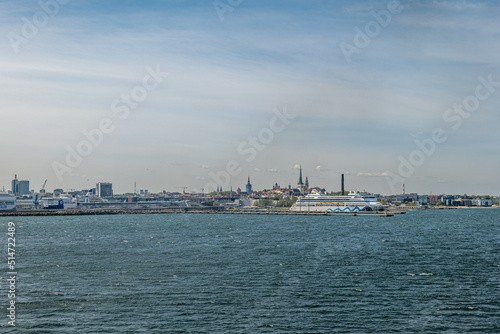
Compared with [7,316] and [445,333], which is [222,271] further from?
[445,333]

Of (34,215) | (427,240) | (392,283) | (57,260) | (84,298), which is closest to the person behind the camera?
(84,298)

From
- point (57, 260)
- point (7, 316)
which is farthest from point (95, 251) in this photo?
point (7, 316)

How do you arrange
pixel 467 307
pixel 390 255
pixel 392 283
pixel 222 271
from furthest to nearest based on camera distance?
pixel 390 255
pixel 222 271
pixel 392 283
pixel 467 307

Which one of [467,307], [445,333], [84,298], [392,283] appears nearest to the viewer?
[445,333]

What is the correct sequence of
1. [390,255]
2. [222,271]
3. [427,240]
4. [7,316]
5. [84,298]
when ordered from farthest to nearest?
[427,240], [390,255], [222,271], [84,298], [7,316]

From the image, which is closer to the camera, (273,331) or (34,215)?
(273,331)

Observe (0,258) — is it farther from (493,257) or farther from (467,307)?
(493,257)

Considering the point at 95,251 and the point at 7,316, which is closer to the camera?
the point at 7,316

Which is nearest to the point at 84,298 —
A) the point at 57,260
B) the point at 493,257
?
the point at 57,260
